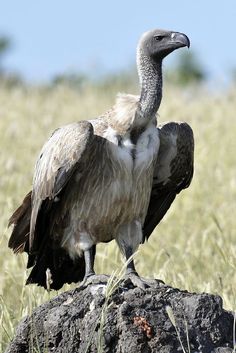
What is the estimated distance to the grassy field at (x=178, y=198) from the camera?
722 centimetres

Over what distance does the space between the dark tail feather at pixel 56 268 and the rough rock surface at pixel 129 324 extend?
1.39m

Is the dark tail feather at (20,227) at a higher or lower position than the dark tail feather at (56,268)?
higher

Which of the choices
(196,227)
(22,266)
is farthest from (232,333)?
(196,227)

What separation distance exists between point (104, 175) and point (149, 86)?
61cm

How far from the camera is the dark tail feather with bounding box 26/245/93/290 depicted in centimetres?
682

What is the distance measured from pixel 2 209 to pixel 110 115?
344 centimetres

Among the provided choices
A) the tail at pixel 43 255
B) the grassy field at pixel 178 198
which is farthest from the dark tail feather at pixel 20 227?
the grassy field at pixel 178 198

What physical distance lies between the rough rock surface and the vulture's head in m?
1.67

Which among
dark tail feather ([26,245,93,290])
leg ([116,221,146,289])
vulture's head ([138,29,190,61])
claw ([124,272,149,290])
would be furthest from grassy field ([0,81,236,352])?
vulture's head ([138,29,190,61])

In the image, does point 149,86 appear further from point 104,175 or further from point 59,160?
point 59,160

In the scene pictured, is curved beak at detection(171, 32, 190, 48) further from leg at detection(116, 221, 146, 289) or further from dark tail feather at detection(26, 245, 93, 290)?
dark tail feather at detection(26, 245, 93, 290)

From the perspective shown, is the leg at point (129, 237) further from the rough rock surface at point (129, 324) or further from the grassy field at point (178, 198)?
the rough rock surface at point (129, 324)

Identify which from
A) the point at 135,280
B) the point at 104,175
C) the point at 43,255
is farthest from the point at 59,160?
the point at 135,280

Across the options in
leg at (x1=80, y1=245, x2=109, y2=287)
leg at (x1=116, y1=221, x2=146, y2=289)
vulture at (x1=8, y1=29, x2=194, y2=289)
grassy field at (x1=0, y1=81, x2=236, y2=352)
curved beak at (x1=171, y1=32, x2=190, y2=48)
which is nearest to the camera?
leg at (x1=80, y1=245, x2=109, y2=287)
